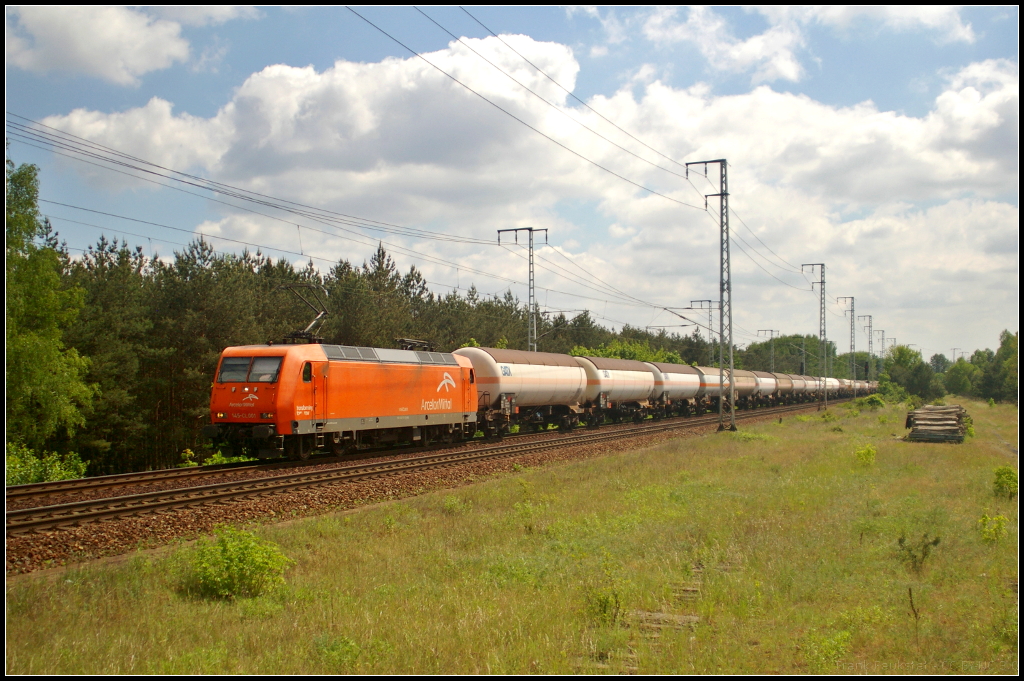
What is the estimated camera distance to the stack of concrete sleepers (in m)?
30.2

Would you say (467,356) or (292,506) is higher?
(467,356)

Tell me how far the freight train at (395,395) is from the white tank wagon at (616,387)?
7cm

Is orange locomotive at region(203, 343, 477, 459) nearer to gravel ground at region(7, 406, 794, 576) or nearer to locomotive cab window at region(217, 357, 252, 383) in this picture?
locomotive cab window at region(217, 357, 252, 383)

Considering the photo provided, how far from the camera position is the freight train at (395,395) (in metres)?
19.6

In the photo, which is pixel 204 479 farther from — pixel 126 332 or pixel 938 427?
pixel 938 427

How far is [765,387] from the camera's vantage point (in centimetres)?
6419

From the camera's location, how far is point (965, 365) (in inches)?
4274

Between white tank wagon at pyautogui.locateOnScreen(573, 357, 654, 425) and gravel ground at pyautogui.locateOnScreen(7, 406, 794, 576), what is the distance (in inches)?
627

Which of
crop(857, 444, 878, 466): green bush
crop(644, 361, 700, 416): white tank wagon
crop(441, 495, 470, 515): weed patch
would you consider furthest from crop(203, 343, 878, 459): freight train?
crop(857, 444, 878, 466): green bush

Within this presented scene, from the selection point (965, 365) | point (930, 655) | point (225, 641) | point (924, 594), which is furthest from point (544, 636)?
point (965, 365)

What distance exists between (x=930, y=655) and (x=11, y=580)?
11149 millimetres

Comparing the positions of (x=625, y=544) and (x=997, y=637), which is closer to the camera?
(x=997, y=637)

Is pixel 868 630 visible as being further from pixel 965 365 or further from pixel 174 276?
pixel 965 365

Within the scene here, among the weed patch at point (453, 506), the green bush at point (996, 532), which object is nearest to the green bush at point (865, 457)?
the green bush at point (996, 532)
